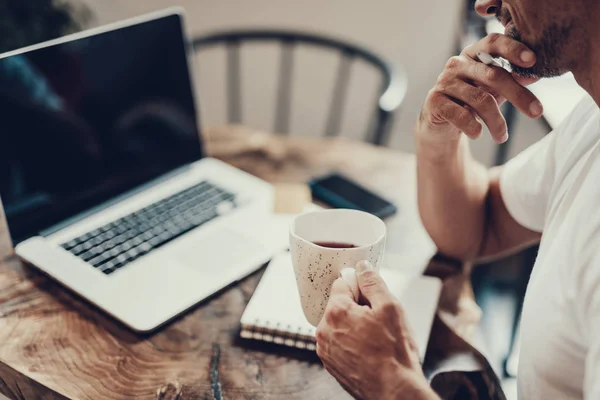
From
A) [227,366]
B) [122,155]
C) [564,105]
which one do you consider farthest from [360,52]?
[227,366]

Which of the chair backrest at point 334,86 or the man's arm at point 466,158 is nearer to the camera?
the man's arm at point 466,158

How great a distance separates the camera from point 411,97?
2357mm

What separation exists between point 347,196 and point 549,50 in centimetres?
47

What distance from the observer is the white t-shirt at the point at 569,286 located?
0.72 meters

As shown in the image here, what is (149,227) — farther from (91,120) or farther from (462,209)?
(462,209)

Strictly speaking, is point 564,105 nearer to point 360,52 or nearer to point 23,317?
point 360,52

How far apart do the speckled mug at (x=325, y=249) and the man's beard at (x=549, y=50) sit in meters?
0.29

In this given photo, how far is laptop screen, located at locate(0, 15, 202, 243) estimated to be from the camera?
94 centimetres

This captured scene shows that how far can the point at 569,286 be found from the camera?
2.46ft

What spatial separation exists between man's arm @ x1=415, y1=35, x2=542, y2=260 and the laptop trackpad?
30 centimetres

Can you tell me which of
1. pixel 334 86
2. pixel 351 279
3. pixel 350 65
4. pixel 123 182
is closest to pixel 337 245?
pixel 351 279

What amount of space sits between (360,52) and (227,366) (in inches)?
46.8

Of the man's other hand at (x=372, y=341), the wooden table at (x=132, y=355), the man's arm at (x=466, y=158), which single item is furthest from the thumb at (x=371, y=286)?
the man's arm at (x=466, y=158)

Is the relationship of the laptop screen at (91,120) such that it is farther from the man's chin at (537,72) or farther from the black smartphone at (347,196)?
the man's chin at (537,72)
